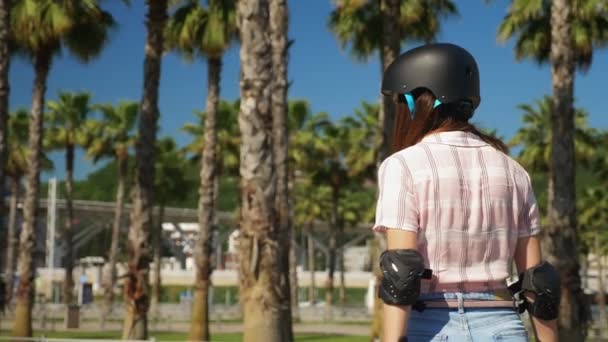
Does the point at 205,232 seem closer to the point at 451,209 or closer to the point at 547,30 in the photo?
the point at 547,30

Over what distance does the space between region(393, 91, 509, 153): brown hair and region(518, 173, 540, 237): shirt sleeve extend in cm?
13

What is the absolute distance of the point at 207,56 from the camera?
1123 inches

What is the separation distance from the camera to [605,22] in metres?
25.2

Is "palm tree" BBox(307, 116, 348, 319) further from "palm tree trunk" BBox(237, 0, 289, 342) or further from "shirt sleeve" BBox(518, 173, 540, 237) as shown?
"shirt sleeve" BBox(518, 173, 540, 237)

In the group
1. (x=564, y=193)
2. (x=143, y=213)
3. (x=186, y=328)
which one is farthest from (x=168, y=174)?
(x=564, y=193)

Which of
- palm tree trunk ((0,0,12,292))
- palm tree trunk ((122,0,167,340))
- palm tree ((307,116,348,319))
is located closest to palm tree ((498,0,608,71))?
palm tree trunk ((122,0,167,340))

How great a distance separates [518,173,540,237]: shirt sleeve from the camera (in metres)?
2.77

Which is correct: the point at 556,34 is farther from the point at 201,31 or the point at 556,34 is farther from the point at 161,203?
the point at 161,203

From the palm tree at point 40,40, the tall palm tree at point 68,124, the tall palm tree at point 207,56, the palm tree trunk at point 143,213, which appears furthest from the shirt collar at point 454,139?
the tall palm tree at point 68,124

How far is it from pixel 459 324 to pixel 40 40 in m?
25.9

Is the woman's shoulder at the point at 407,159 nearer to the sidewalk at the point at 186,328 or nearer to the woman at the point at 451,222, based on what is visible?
the woman at the point at 451,222

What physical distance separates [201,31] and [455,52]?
25.6 m

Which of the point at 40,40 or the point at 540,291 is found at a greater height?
the point at 40,40

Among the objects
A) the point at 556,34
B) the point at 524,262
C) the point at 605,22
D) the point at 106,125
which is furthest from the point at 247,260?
the point at 106,125
